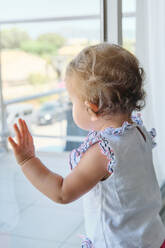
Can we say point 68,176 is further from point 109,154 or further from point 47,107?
point 47,107

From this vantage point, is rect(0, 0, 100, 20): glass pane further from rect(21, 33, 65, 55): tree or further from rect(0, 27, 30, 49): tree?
rect(21, 33, 65, 55): tree

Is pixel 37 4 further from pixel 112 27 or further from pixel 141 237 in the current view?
pixel 141 237

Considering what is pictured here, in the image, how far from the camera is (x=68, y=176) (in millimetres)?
1078

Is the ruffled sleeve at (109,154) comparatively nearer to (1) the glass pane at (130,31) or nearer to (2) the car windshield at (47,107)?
(1) the glass pane at (130,31)

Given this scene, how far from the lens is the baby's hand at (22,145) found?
1090mm

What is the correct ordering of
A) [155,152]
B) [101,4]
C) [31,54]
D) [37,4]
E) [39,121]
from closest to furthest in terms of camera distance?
[101,4] → [155,152] → [39,121] → [37,4] → [31,54]

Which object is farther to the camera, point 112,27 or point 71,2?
point 71,2

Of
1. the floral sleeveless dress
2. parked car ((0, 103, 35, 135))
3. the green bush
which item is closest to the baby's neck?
the floral sleeveless dress

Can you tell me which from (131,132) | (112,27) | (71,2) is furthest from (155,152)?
(71,2)

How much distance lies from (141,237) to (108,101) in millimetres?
410

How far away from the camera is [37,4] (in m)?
5.99

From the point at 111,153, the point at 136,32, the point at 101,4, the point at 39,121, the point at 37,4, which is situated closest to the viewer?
the point at 111,153

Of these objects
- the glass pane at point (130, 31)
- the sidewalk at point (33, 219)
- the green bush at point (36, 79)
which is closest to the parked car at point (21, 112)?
the sidewalk at point (33, 219)

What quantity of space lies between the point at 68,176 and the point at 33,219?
51.4 inches
